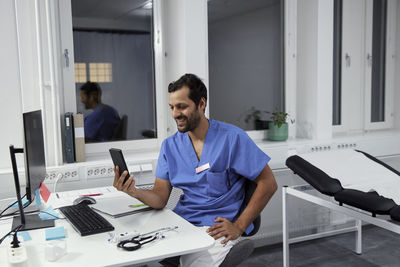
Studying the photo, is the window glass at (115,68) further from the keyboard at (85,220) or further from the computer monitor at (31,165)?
the keyboard at (85,220)

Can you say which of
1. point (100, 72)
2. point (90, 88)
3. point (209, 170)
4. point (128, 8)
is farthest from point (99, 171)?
point (128, 8)

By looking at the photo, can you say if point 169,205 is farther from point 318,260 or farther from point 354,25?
point 354,25

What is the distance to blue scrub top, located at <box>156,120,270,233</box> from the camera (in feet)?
6.19

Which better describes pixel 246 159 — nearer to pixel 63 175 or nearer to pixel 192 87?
pixel 192 87

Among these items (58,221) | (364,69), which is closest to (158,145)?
(58,221)

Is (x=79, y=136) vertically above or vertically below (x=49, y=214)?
above

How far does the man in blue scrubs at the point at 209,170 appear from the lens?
1880mm

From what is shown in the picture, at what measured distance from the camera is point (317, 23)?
3.31 m

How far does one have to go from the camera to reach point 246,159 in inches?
75.1

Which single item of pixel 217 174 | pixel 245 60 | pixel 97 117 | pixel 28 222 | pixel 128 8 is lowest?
pixel 28 222

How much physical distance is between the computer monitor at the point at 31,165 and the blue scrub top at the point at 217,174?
0.61 meters

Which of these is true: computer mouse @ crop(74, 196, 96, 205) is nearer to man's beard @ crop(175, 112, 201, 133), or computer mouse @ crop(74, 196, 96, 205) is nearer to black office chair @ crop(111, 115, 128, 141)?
man's beard @ crop(175, 112, 201, 133)

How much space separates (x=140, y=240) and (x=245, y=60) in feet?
7.60

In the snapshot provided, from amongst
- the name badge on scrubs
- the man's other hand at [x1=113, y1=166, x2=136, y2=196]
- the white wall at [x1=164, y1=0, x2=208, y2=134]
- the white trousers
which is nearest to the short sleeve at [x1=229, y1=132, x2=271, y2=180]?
the name badge on scrubs
